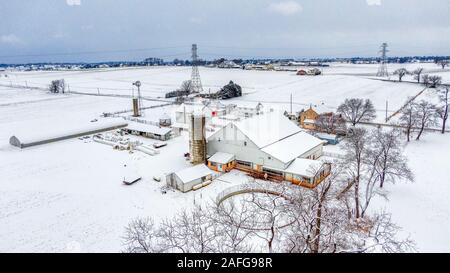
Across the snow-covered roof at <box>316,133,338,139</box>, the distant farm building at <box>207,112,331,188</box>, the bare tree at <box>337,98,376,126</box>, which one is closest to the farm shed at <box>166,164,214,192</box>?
the distant farm building at <box>207,112,331,188</box>

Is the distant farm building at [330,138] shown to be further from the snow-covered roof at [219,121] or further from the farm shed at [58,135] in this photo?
the farm shed at [58,135]

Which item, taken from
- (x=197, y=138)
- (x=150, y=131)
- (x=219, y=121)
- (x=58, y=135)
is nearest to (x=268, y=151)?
(x=197, y=138)

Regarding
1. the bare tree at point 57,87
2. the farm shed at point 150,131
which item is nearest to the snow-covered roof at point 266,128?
the farm shed at point 150,131

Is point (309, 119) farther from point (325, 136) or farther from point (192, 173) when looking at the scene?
point (192, 173)

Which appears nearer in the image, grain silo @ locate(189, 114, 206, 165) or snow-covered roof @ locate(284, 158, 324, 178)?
snow-covered roof @ locate(284, 158, 324, 178)

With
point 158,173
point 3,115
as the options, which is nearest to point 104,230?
point 158,173

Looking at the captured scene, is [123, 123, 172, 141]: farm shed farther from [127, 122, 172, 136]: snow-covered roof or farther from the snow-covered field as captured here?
the snow-covered field
